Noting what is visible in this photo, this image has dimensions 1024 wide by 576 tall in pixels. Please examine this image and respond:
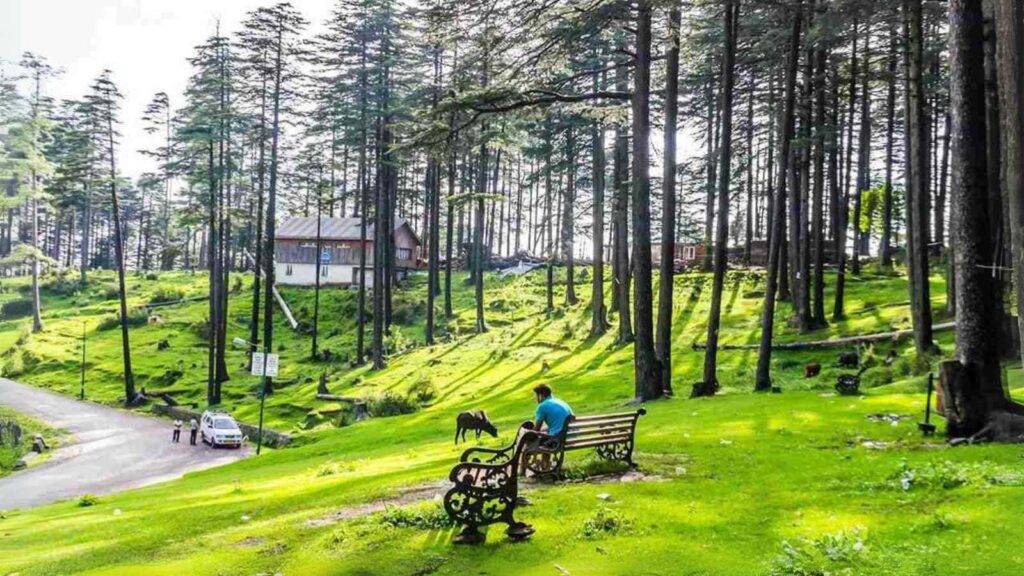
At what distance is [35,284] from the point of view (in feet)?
173

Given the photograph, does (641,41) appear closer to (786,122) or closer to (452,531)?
(786,122)

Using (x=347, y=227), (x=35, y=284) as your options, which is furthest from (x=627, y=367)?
(x=35, y=284)

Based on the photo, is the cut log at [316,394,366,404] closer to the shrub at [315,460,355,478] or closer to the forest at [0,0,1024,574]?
the forest at [0,0,1024,574]

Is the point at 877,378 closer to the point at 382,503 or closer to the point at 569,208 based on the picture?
the point at 382,503

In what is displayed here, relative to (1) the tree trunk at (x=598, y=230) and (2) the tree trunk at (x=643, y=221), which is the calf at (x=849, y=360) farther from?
(1) the tree trunk at (x=598, y=230)

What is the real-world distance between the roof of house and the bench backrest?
49.8 metres

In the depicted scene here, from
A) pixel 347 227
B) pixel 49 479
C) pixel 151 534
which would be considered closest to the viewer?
pixel 151 534

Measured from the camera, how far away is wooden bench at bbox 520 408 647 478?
10.1 metres

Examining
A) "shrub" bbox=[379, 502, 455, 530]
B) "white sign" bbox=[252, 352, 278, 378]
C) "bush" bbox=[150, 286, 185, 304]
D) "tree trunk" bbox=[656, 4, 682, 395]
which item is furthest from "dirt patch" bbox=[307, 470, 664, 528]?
"bush" bbox=[150, 286, 185, 304]

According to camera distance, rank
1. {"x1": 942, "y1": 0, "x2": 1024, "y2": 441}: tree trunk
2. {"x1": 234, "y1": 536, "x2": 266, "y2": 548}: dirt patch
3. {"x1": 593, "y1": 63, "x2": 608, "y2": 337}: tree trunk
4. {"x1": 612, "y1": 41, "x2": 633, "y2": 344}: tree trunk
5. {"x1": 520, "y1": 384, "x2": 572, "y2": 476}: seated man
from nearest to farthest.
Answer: {"x1": 234, "y1": 536, "x2": 266, "y2": 548}: dirt patch → {"x1": 942, "y1": 0, "x2": 1024, "y2": 441}: tree trunk → {"x1": 520, "y1": 384, "x2": 572, "y2": 476}: seated man → {"x1": 612, "y1": 41, "x2": 633, "y2": 344}: tree trunk → {"x1": 593, "y1": 63, "x2": 608, "y2": 337}: tree trunk

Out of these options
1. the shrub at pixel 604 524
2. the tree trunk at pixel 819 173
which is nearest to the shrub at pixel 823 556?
the shrub at pixel 604 524

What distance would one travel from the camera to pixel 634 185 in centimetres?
1902

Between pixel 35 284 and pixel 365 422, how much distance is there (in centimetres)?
3982

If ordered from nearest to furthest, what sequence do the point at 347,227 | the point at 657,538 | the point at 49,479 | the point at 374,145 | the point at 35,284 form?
the point at 657,538 < the point at 49,479 < the point at 374,145 < the point at 35,284 < the point at 347,227
